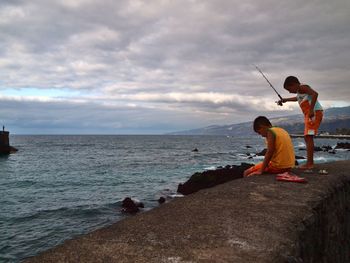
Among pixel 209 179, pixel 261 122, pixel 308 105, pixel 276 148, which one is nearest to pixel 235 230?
pixel 276 148

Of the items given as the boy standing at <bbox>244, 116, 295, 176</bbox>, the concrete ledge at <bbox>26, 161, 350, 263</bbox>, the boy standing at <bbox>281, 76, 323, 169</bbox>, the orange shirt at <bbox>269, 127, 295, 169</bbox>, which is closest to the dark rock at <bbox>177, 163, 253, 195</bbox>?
the boy standing at <bbox>281, 76, 323, 169</bbox>

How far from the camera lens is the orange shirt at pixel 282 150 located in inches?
240

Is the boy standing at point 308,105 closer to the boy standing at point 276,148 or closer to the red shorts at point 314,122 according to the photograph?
the red shorts at point 314,122

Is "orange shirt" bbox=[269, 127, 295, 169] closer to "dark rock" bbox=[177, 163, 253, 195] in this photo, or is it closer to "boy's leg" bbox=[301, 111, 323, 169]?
"boy's leg" bbox=[301, 111, 323, 169]

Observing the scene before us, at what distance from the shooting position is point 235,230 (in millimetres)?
3246

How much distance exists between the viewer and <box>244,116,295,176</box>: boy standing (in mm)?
6008

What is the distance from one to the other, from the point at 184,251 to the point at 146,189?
2263 centimetres

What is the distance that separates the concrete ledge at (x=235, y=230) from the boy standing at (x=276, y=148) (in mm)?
759

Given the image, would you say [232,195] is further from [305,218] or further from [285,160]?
[285,160]

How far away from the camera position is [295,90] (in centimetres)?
667

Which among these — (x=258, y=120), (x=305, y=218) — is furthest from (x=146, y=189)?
(x=305, y=218)

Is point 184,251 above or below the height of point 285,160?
below

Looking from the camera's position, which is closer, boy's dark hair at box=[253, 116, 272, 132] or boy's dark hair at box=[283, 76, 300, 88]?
boy's dark hair at box=[253, 116, 272, 132]

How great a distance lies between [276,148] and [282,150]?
12 centimetres
